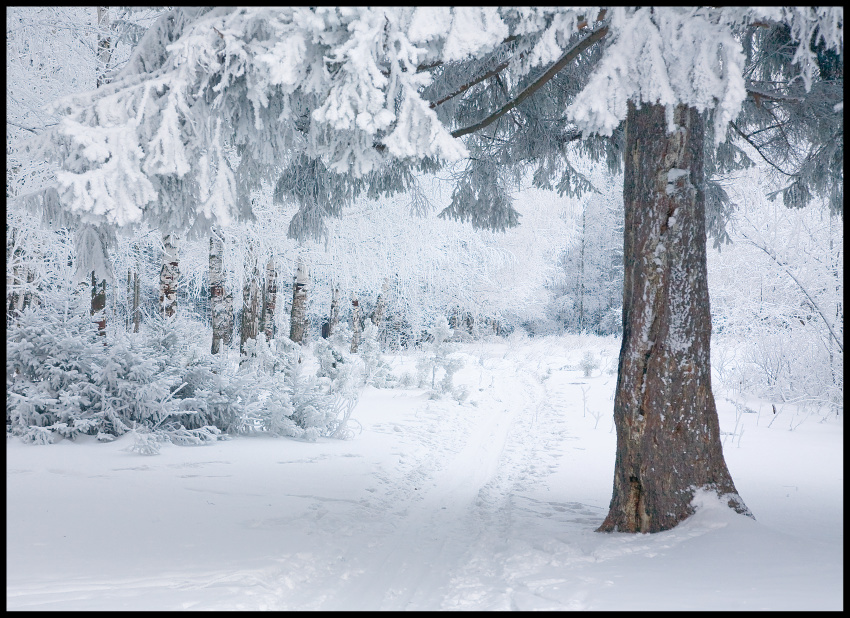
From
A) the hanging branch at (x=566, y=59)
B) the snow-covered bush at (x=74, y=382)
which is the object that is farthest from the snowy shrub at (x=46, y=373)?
the hanging branch at (x=566, y=59)

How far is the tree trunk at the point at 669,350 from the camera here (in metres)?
4.40

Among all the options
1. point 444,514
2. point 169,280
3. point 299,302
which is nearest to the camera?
point 444,514

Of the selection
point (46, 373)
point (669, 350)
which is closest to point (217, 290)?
point (46, 373)

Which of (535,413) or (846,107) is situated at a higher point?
(846,107)

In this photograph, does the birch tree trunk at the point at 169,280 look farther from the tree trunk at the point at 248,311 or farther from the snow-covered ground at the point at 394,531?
the tree trunk at the point at 248,311

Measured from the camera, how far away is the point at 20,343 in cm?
686

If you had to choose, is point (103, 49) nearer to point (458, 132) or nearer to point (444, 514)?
point (458, 132)

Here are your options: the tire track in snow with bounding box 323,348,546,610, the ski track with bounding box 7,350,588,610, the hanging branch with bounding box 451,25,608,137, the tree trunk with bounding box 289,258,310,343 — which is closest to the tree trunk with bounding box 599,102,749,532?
the hanging branch with bounding box 451,25,608,137

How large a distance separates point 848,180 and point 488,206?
3777 millimetres

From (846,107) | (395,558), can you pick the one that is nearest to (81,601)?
(395,558)

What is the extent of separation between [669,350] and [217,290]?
38.4 feet

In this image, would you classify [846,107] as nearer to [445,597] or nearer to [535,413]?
[445,597]

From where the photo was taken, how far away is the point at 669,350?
4.40 meters

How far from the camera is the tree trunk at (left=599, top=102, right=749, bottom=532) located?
4398 millimetres
